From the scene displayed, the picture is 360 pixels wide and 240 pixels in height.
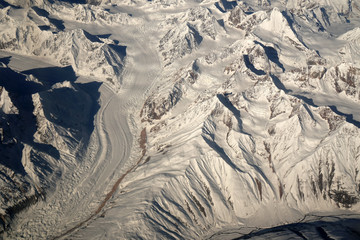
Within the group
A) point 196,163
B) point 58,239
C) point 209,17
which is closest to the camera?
point 58,239

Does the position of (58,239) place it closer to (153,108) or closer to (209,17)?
(153,108)

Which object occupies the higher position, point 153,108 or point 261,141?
point 261,141

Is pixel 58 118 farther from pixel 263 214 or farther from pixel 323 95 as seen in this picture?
pixel 323 95

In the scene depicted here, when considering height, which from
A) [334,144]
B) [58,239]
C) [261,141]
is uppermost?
[334,144]

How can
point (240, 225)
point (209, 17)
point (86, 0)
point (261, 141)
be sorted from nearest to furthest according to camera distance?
point (240, 225) < point (261, 141) < point (209, 17) < point (86, 0)

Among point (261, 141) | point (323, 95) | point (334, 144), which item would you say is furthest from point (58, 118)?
point (323, 95)

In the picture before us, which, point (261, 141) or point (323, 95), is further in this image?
point (323, 95)
